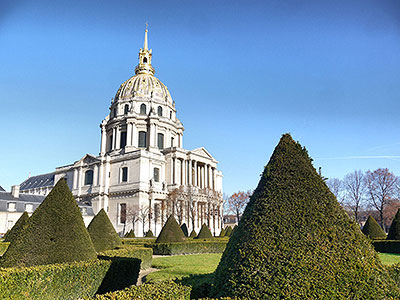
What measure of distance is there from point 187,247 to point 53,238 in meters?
16.2

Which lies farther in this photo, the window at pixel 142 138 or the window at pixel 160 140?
the window at pixel 160 140

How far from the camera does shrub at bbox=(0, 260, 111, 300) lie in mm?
6879

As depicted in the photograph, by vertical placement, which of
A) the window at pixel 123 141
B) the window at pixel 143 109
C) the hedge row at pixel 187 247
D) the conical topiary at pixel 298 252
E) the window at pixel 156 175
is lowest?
the hedge row at pixel 187 247

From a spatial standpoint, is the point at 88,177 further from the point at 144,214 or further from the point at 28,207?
the point at 28,207

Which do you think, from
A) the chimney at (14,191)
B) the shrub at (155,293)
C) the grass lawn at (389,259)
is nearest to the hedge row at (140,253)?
the shrub at (155,293)

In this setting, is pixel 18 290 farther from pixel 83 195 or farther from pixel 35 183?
pixel 35 183

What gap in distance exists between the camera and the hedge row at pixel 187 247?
75.2ft

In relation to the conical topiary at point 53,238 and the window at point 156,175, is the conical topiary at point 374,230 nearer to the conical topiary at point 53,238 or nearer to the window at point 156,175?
the conical topiary at point 53,238

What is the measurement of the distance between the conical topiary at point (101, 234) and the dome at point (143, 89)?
179 ft

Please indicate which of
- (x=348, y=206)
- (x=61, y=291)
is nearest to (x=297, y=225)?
(x=61, y=291)

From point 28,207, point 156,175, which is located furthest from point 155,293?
point 156,175

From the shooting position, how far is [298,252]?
15.5ft

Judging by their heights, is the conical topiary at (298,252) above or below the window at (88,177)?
below

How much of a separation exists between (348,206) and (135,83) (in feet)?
158
